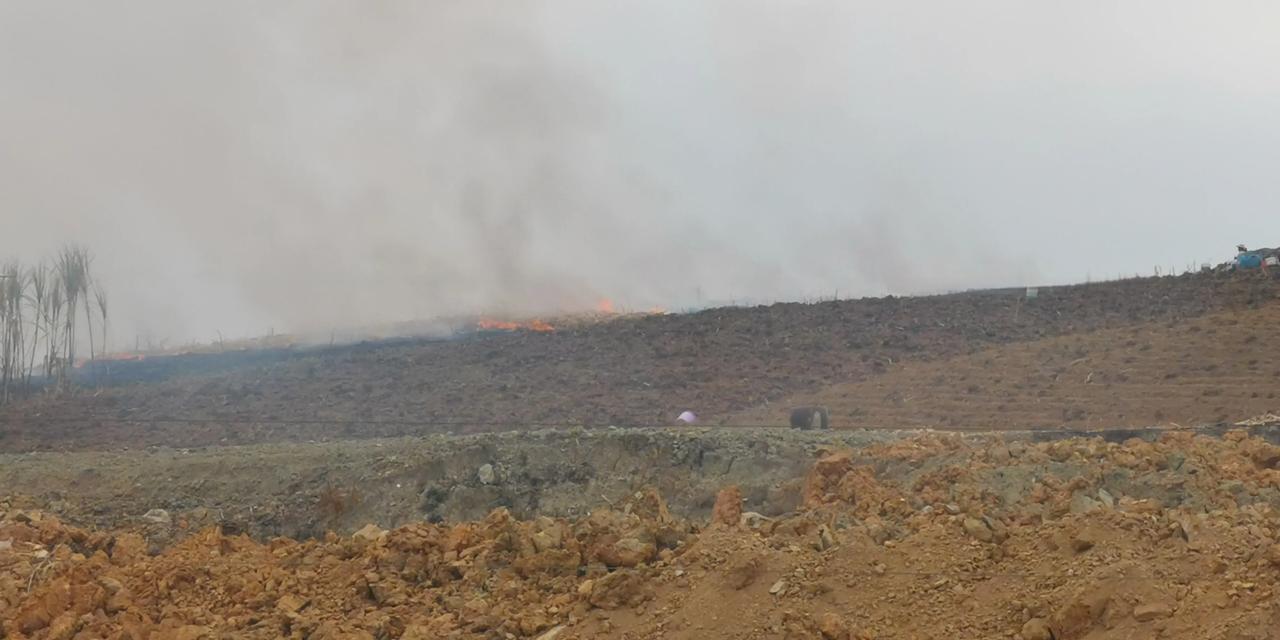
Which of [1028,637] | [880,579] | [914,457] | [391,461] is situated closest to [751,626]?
[880,579]

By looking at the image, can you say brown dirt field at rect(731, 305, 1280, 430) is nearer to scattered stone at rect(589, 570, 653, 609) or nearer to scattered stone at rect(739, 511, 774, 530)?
scattered stone at rect(739, 511, 774, 530)

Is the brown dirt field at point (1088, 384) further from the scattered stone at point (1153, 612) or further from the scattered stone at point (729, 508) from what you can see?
the scattered stone at point (1153, 612)

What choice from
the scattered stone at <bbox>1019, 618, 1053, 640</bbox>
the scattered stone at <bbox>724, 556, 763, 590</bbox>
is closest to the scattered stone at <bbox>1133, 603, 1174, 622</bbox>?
the scattered stone at <bbox>1019, 618, 1053, 640</bbox>

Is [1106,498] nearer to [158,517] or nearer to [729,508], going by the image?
[729,508]

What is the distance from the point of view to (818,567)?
6781mm

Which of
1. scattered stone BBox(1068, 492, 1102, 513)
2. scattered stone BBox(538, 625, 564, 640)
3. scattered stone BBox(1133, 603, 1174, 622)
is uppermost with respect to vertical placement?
scattered stone BBox(1068, 492, 1102, 513)

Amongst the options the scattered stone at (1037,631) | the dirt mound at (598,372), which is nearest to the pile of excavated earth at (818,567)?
the scattered stone at (1037,631)

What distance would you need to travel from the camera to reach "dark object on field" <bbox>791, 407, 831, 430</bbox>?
51.3 ft

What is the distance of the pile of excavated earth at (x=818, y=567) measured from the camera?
5.80m

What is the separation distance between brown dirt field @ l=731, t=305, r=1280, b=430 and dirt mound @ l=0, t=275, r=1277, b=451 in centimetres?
87

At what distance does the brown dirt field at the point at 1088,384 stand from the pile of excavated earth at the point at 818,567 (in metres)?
7.71

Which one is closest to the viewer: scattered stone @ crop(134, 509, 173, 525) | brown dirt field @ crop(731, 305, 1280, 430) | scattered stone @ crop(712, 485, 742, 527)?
scattered stone @ crop(712, 485, 742, 527)

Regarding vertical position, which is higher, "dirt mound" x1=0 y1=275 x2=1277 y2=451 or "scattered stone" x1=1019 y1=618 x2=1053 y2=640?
"dirt mound" x1=0 y1=275 x2=1277 y2=451

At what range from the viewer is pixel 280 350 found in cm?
2967
